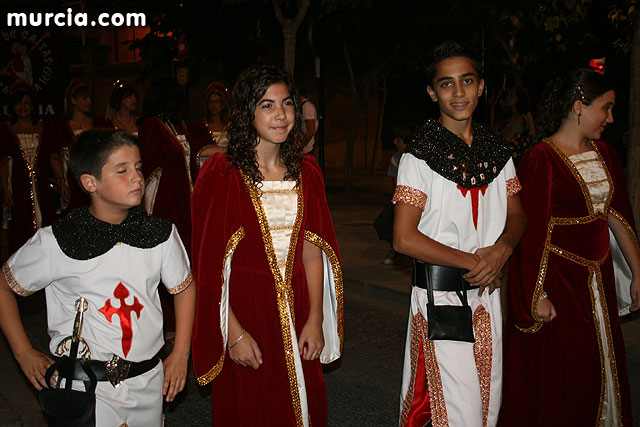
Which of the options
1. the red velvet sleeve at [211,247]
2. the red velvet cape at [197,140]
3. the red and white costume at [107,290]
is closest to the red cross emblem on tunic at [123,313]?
the red and white costume at [107,290]

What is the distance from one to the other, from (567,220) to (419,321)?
3.48 ft

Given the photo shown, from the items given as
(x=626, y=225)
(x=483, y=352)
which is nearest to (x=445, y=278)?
(x=483, y=352)

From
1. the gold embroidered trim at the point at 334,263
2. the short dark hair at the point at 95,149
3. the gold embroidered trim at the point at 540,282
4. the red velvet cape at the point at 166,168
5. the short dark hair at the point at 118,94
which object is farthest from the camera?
the short dark hair at the point at 118,94

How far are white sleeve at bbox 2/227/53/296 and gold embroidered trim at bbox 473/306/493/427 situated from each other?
1.83 m

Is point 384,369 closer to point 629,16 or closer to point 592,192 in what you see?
point 592,192

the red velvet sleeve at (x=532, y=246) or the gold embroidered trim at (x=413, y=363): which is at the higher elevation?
the red velvet sleeve at (x=532, y=246)

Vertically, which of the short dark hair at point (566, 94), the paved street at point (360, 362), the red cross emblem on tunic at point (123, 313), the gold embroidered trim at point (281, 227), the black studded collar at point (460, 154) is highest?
the short dark hair at point (566, 94)

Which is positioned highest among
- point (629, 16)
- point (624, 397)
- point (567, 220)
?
point (629, 16)

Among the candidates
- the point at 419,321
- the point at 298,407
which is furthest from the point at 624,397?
the point at 298,407

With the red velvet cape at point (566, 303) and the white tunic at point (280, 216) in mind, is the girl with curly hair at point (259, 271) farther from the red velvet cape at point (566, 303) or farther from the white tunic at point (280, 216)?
the red velvet cape at point (566, 303)

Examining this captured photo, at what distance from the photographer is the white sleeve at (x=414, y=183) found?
3.21 meters

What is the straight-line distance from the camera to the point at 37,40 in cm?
1212

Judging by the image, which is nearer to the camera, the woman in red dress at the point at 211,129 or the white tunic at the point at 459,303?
the white tunic at the point at 459,303

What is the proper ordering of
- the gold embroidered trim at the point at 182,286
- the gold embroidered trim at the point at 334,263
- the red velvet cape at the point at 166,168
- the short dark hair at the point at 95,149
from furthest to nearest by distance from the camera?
the red velvet cape at the point at 166,168 < the gold embroidered trim at the point at 334,263 < the gold embroidered trim at the point at 182,286 < the short dark hair at the point at 95,149
